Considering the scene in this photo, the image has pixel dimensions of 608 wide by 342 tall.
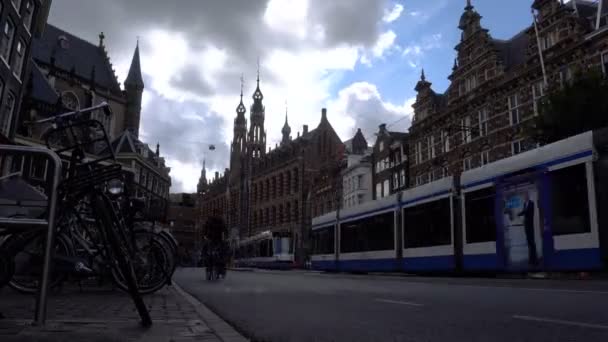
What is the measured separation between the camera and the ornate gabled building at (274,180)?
73.2 metres

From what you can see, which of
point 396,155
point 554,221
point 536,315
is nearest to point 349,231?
point 554,221

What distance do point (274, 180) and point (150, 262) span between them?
255ft

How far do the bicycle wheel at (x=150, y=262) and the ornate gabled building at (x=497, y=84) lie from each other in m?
21.2

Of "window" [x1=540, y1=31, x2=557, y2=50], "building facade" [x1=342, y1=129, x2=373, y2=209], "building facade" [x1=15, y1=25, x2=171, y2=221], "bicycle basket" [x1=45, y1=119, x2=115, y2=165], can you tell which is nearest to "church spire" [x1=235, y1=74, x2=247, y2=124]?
"building facade" [x1=15, y1=25, x2=171, y2=221]

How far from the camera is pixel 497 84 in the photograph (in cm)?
3544

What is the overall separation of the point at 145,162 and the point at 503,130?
145ft

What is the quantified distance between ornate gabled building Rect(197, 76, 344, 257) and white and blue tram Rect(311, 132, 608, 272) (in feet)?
135

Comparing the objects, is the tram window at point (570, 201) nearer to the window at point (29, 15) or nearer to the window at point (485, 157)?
the window at point (485, 157)

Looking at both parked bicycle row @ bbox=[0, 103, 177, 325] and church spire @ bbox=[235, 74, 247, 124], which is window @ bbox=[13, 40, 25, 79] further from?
church spire @ bbox=[235, 74, 247, 124]

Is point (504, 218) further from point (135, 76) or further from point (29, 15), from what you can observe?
point (135, 76)

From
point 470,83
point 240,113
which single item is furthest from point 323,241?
point 240,113

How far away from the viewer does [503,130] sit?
34.6 meters

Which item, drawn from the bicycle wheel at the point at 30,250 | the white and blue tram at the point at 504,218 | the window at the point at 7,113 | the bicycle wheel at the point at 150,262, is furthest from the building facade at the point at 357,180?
the bicycle wheel at the point at 30,250

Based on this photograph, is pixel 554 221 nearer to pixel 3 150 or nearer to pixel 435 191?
pixel 435 191
